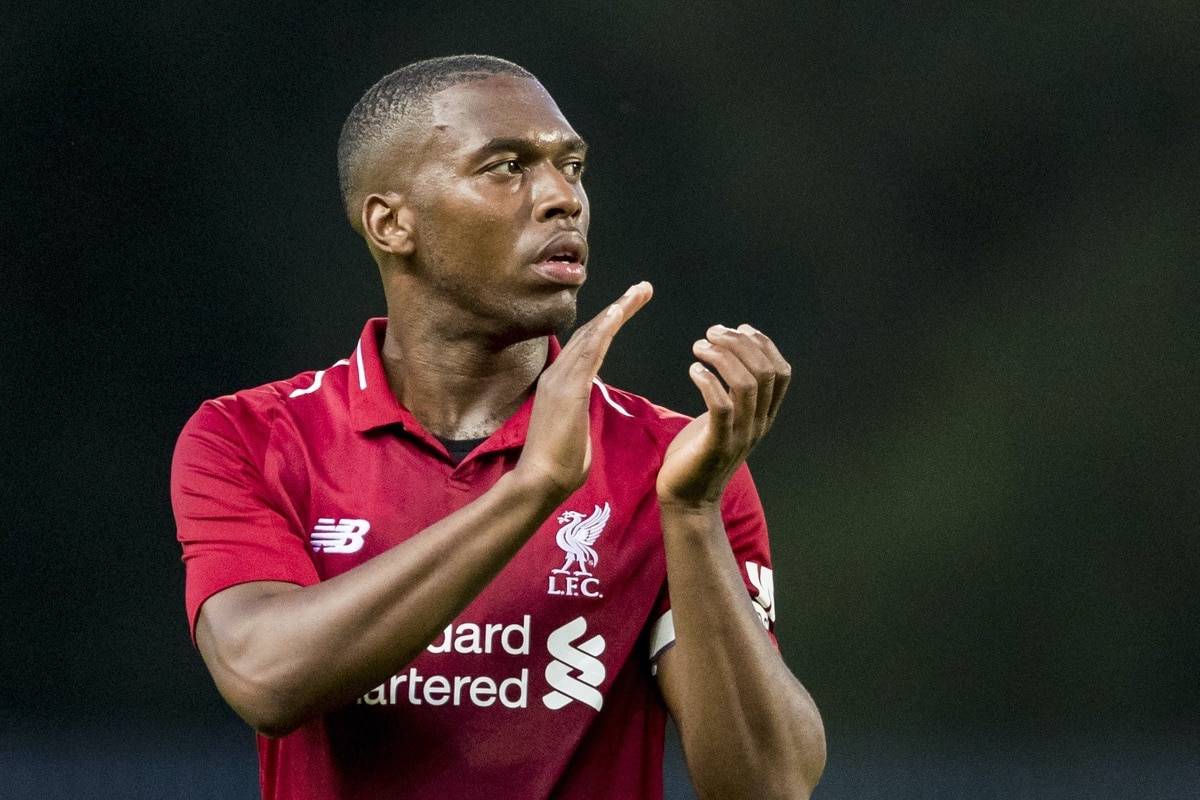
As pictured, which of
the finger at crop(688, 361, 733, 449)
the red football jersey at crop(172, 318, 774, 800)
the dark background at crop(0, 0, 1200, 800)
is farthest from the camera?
the dark background at crop(0, 0, 1200, 800)

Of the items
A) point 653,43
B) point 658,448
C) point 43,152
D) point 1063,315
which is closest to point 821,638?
point 1063,315

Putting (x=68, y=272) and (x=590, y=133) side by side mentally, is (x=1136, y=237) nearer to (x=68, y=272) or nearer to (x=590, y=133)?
(x=590, y=133)

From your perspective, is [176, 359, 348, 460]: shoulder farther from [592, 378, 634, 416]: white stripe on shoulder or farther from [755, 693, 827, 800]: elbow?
[755, 693, 827, 800]: elbow

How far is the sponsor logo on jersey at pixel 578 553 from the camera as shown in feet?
6.24

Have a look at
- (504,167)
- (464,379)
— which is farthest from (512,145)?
(464,379)

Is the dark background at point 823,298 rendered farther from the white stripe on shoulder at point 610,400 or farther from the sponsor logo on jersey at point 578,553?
the sponsor logo on jersey at point 578,553

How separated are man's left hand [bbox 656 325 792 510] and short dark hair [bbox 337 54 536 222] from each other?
57 cm

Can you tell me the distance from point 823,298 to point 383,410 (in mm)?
1658

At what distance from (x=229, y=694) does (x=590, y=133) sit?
1997 mm

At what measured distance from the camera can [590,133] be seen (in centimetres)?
348

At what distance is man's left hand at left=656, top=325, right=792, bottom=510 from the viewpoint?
1.61 m

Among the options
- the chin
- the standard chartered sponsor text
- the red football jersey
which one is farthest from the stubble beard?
the standard chartered sponsor text

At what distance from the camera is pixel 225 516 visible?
1.84 m


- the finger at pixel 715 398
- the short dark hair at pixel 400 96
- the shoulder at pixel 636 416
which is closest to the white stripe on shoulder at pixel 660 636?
the shoulder at pixel 636 416
